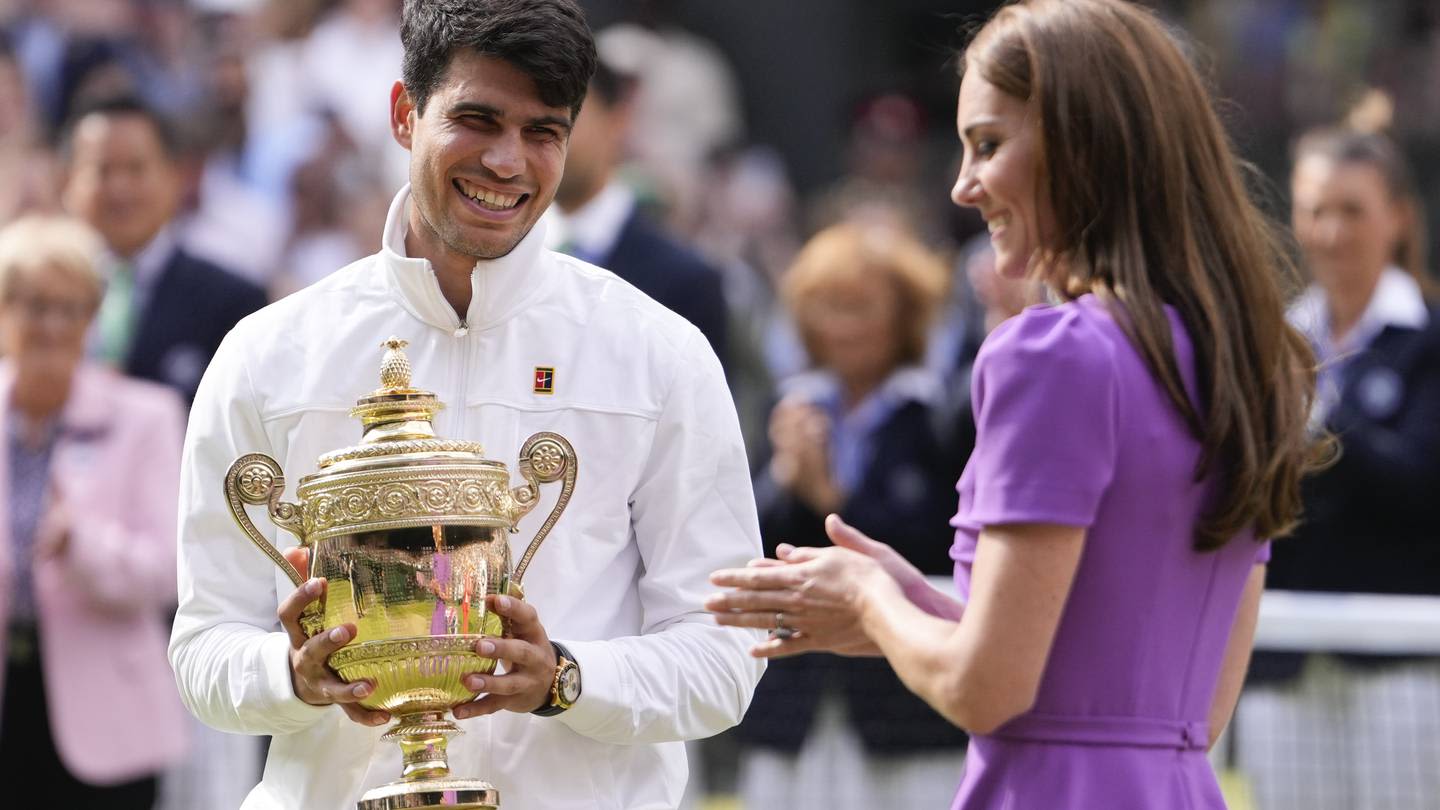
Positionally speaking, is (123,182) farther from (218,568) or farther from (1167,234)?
(1167,234)

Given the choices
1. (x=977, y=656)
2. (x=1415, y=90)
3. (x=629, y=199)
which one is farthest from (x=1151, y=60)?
(x=1415, y=90)

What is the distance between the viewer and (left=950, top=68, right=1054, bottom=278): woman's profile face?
3.32 metres

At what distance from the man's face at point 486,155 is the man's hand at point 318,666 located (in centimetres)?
71

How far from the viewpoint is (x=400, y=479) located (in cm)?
345

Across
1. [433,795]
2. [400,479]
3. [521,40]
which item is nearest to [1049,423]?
[400,479]

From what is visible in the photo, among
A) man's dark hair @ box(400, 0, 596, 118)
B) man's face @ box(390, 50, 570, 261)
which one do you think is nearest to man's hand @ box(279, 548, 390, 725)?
man's face @ box(390, 50, 570, 261)

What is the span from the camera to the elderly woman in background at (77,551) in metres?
7.11

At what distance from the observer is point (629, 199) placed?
801cm

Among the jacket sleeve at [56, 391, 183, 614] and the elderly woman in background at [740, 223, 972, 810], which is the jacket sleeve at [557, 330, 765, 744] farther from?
the jacket sleeve at [56, 391, 183, 614]

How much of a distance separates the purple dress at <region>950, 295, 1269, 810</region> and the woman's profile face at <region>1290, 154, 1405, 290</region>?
4.31 metres

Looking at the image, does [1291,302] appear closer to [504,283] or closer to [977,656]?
[977,656]

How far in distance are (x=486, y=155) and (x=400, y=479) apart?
0.64 m

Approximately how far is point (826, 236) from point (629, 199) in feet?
2.53

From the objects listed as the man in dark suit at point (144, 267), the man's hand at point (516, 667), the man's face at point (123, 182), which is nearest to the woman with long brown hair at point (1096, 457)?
the man's hand at point (516, 667)
